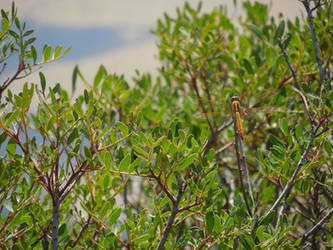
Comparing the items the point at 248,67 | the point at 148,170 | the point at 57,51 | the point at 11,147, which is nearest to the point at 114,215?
the point at 148,170

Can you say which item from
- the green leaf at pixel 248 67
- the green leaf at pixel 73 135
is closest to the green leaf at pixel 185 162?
the green leaf at pixel 73 135

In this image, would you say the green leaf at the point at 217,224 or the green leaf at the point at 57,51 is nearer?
the green leaf at the point at 217,224

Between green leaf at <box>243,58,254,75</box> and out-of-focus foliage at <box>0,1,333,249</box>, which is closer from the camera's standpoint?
out-of-focus foliage at <box>0,1,333,249</box>

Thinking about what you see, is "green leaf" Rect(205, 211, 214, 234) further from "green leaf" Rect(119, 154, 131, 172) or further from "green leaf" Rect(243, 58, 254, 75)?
"green leaf" Rect(243, 58, 254, 75)

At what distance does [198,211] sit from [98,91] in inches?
23.2

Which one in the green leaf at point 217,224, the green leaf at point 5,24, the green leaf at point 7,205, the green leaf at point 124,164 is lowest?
the green leaf at point 217,224

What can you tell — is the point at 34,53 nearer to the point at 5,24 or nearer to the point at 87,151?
the point at 5,24

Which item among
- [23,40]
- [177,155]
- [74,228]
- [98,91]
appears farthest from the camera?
[98,91]

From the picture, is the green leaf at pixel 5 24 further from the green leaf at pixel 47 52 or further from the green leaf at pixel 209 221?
the green leaf at pixel 209 221

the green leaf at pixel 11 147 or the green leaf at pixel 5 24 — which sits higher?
the green leaf at pixel 5 24

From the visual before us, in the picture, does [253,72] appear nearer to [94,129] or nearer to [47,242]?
[94,129]

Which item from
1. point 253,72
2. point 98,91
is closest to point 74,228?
point 98,91

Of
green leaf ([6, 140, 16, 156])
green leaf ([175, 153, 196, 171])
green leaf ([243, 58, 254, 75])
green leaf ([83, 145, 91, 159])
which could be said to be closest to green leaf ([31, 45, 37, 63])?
green leaf ([6, 140, 16, 156])

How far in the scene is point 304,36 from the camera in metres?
1.36
